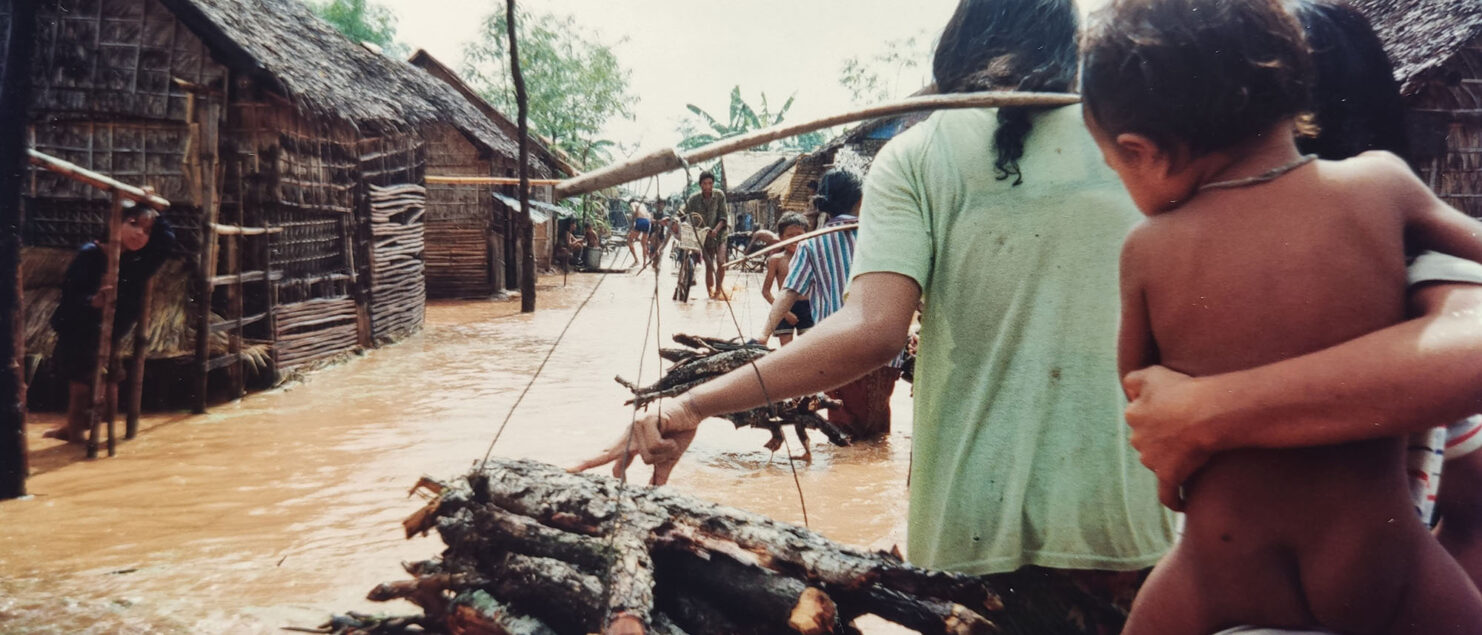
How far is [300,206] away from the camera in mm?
8602

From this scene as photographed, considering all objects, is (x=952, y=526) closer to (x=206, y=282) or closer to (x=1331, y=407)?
(x=1331, y=407)

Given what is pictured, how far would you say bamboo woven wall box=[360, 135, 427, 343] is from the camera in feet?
35.1

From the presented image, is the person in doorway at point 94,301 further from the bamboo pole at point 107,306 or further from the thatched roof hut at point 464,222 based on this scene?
the thatched roof hut at point 464,222

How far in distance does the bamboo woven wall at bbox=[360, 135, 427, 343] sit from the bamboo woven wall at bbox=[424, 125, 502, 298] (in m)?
4.25

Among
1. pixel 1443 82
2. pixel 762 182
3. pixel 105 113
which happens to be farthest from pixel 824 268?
pixel 762 182

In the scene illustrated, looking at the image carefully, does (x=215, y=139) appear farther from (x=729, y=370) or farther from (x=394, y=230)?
(x=729, y=370)

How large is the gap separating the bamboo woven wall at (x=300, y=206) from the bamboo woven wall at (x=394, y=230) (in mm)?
497

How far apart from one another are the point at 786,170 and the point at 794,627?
30.0m

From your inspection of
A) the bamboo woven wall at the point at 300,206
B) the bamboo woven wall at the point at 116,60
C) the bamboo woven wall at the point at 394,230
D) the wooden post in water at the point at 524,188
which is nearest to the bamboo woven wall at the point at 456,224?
the wooden post in water at the point at 524,188

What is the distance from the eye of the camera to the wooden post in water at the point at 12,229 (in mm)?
4332

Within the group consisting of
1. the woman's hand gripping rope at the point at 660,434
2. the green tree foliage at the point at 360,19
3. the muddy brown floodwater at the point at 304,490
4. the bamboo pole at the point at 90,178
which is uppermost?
the green tree foliage at the point at 360,19

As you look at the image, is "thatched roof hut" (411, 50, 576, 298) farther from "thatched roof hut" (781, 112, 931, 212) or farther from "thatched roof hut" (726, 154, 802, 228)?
"thatched roof hut" (726, 154, 802, 228)

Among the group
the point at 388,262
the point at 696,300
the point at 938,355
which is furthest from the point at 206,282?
the point at 696,300

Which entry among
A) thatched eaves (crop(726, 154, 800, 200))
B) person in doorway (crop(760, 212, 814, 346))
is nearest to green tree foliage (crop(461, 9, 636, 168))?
thatched eaves (crop(726, 154, 800, 200))
